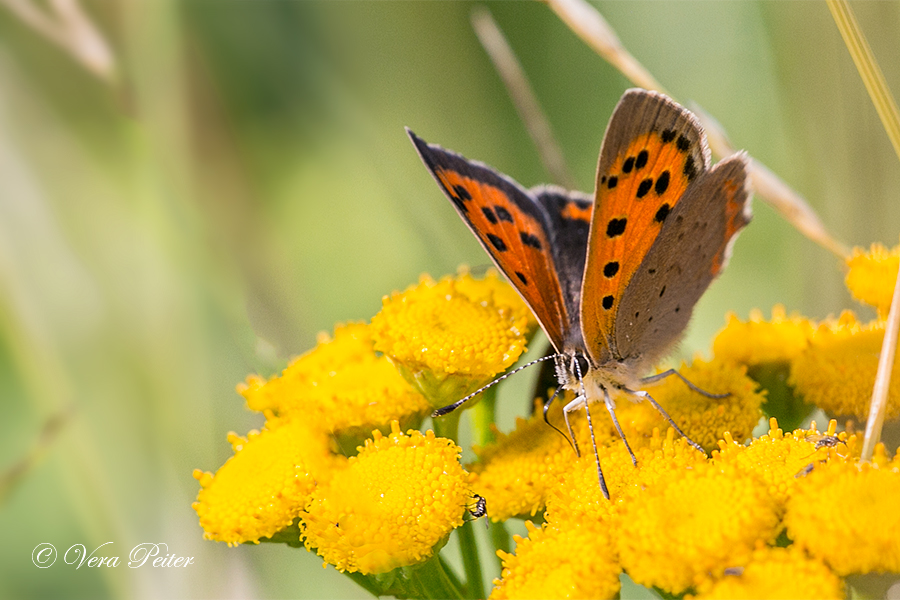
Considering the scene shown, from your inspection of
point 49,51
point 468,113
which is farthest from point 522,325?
point 49,51

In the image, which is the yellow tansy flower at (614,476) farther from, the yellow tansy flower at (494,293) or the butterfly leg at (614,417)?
the yellow tansy flower at (494,293)

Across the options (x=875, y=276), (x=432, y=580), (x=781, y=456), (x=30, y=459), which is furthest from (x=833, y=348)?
(x=30, y=459)

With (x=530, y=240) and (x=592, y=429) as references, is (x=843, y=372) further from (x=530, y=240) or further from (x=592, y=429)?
(x=530, y=240)

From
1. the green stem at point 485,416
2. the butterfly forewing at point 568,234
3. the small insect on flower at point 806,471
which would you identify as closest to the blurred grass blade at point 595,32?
the butterfly forewing at point 568,234

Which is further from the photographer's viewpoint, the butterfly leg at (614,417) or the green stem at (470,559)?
the green stem at (470,559)

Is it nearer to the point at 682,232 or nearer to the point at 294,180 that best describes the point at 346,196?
the point at 294,180

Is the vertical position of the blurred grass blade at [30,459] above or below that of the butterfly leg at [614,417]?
above
